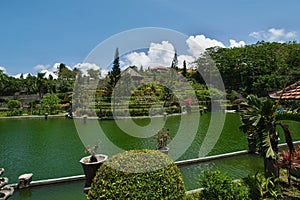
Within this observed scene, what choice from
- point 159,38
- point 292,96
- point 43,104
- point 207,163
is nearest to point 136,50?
point 159,38

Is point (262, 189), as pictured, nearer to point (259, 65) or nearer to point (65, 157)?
point (65, 157)

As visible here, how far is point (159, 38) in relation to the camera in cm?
473

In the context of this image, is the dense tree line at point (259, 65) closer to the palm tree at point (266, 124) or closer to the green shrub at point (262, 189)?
the palm tree at point (266, 124)

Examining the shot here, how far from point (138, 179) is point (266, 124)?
8.54ft

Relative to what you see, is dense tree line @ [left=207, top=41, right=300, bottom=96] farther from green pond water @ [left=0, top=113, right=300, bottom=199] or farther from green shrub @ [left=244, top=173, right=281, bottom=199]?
green shrub @ [left=244, top=173, right=281, bottom=199]

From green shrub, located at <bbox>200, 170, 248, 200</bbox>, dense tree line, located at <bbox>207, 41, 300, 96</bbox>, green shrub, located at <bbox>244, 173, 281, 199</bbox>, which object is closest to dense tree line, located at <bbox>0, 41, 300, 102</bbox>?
dense tree line, located at <bbox>207, 41, 300, 96</bbox>

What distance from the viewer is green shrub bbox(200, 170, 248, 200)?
3451mm

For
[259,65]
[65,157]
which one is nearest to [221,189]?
[65,157]

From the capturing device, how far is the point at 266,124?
416cm

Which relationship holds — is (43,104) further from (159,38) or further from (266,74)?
(266,74)

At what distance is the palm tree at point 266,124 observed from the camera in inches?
161

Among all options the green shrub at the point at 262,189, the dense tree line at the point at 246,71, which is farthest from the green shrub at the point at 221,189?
the dense tree line at the point at 246,71

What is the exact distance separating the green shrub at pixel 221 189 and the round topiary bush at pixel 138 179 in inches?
27.9

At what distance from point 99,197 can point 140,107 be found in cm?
1660
